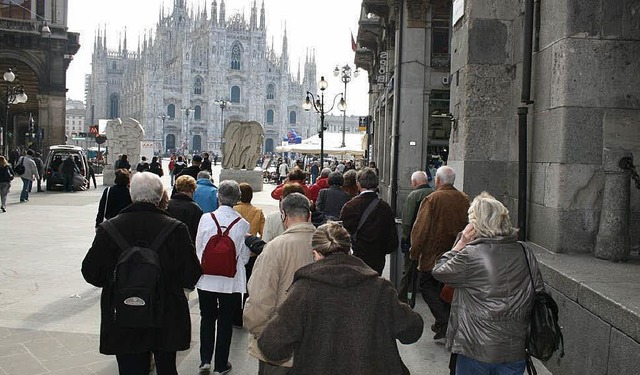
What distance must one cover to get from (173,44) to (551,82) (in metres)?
112

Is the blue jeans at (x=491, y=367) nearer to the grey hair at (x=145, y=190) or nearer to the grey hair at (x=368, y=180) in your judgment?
the grey hair at (x=145, y=190)

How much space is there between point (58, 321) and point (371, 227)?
351 cm

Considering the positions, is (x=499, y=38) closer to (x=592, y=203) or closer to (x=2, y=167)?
(x=592, y=203)

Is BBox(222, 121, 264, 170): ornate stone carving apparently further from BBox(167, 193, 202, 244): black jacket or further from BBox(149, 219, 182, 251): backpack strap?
BBox(149, 219, 182, 251): backpack strap

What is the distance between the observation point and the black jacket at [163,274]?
3.98 metres

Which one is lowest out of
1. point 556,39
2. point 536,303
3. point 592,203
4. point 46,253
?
point 46,253

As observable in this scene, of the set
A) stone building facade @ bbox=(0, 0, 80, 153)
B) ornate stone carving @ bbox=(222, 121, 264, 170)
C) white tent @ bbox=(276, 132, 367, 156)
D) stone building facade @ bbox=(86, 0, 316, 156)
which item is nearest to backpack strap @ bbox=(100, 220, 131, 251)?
ornate stone carving @ bbox=(222, 121, 264, 170)

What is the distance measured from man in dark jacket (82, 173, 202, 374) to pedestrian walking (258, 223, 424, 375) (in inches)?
56.0

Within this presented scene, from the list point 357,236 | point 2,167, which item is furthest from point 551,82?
point 2,167

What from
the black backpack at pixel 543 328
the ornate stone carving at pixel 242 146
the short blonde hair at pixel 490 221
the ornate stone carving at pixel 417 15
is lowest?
the black backpack at pixel 543 328

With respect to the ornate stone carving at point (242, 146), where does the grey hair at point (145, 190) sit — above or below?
below

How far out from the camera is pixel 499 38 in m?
7.14

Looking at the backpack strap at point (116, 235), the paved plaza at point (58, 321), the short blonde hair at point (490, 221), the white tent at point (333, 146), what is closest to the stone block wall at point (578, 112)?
the paved plaza at point (58, 321)

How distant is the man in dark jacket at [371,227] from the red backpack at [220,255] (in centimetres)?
176
